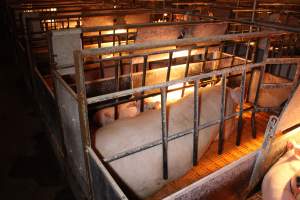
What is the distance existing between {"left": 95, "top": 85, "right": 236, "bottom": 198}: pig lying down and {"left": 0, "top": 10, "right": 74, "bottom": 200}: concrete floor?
Result: 1.42 m

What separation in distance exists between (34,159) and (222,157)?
3030 millimetres

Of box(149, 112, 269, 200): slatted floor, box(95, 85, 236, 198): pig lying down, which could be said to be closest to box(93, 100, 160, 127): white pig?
box(95, 85, 236, 198): pig lying down

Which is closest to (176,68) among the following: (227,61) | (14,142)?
(227,61)

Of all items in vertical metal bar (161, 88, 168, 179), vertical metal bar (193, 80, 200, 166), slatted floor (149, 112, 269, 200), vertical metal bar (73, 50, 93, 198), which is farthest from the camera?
slatted floor (149, 112, 269, 200)

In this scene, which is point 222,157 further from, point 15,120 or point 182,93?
point 15,120

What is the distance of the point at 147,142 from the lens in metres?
2.84

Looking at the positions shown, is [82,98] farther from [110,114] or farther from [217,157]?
[217,157]

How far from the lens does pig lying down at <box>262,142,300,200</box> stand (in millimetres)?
2355

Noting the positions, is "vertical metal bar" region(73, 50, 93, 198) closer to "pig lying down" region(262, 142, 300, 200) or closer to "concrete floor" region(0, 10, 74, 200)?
"pig lying down" region(262, 142, 300, 200)

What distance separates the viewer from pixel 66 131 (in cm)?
280

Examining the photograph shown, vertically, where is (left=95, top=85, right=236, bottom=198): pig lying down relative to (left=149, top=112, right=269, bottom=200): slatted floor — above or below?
above

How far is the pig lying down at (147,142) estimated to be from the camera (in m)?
2.74

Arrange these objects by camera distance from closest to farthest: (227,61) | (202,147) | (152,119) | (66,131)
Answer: (66,131) < (152,119) < (202,147) < (227,61)

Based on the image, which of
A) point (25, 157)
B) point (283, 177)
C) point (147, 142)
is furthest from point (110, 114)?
point (283, 177)
